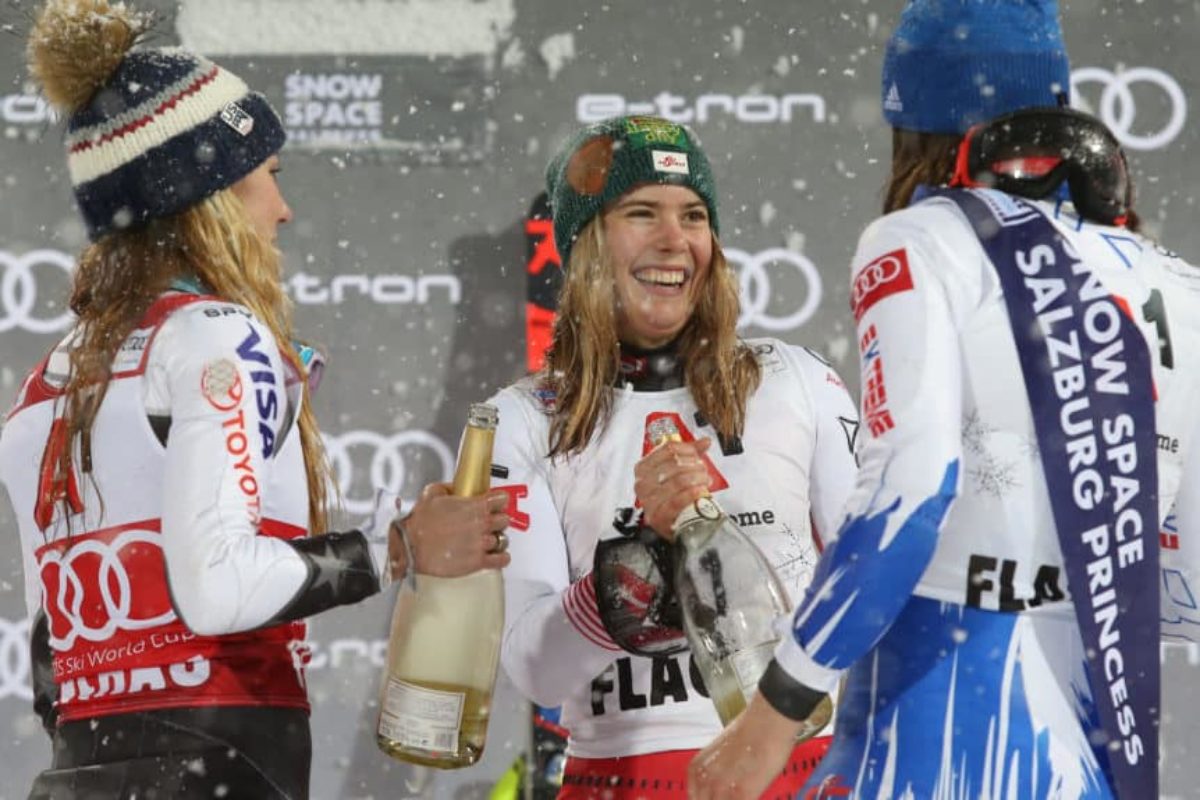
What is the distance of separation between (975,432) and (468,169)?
3.27 m

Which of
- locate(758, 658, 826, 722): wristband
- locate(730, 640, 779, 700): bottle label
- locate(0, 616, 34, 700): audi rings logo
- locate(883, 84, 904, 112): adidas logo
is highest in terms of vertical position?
locate(883, 84, 904, 112): adidas logo

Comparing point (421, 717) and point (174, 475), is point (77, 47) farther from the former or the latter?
point (421, 717)

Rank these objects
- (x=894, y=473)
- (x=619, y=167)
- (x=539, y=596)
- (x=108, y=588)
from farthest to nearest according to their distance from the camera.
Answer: (x=619, y=167), (x=539, y=596), (x=108, y=588), (x=894, y=473)

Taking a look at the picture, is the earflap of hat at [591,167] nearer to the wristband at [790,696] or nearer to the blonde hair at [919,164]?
the blonde hair at [919,164]

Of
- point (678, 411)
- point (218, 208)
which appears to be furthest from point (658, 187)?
point (218, 208)

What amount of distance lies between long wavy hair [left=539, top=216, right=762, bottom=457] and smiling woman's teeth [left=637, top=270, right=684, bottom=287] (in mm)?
45

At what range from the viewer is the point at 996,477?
1.60m

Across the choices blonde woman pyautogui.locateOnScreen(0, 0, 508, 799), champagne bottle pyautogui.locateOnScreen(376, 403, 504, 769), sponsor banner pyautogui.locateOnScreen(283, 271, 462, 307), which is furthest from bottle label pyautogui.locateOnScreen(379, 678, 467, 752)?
sponsor banner pyautogui.locateOnScreen(283, 271, 462, 307)

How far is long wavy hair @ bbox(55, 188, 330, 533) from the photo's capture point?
197 cm

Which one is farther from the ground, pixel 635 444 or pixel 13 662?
pixel 635 444

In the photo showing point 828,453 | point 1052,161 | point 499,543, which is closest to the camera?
point 1052,161

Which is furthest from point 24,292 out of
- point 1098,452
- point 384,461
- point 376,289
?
point 1098,452

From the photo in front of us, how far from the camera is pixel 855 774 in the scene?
1.61 m

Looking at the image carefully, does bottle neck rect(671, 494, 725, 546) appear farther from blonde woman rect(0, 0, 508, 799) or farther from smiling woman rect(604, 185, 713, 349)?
smiling woman rect(604, 185, 713, 349)
